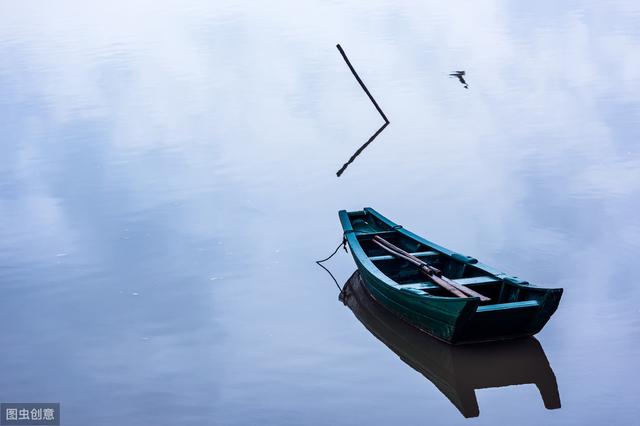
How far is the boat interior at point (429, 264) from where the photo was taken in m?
12.6

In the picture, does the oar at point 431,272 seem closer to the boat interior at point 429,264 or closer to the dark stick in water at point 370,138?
the boat interior at point 429,264

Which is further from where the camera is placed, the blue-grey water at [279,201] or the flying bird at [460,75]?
the flying bird at [460,75]

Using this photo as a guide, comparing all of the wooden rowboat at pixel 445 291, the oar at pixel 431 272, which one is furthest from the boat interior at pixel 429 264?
the oar at pixel 431 272

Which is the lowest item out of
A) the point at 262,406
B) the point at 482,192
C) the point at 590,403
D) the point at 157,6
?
the point at 157,6

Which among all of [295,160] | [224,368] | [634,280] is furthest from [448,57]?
[224,368]

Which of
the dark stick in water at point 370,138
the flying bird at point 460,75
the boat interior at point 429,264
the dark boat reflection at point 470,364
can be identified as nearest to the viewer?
the dark boat reflection at point 470,364

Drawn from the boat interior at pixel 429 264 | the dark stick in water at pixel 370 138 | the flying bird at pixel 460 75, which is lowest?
the flying bird at pixel 460 75

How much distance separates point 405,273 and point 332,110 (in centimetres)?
1347

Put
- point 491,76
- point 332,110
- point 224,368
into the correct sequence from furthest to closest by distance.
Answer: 1. point 491,76
2. point 332,110
3. point 224,368

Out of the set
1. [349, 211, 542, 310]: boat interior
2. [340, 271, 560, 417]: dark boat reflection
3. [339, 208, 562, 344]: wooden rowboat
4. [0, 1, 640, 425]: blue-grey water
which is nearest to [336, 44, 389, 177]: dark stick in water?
[0, 1, 640, 425]: blue-grey water

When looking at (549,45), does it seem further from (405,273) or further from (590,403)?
(590,403)

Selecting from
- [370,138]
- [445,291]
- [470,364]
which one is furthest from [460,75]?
[470,364]

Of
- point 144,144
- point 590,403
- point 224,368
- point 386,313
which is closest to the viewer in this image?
point 590,403

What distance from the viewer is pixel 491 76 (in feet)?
99.8
